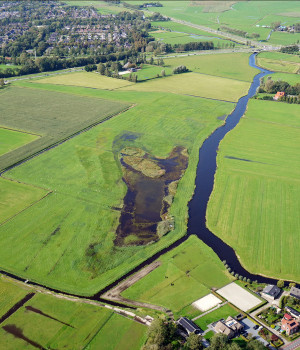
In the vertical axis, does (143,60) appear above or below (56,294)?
above

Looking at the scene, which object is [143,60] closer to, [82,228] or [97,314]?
[82,228]

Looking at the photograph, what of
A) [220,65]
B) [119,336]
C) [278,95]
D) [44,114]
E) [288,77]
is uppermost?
[220,65]

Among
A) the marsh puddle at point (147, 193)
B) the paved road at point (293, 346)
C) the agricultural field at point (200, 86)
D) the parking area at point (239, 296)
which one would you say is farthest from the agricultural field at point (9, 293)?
the agricultural field at point (200, 86)

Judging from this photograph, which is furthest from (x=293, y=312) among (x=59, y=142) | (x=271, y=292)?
(x=59, y=142)

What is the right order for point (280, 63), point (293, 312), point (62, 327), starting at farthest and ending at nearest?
point (280, 63) → point (293, 312) → point (62, 327)

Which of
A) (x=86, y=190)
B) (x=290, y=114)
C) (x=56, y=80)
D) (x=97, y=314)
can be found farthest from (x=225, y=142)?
(x=56, y=80)

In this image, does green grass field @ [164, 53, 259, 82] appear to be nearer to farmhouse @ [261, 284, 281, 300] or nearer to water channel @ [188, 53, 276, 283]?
water channel @ [188, 53, 276, 283]

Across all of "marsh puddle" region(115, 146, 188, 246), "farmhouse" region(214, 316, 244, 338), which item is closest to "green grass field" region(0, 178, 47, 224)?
"marsh puddle" region(115, 146, 188, 246)

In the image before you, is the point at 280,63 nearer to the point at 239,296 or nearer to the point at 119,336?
the point at 239,296
